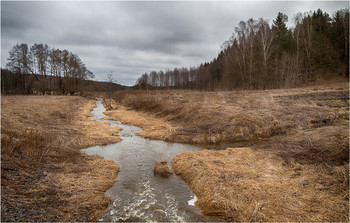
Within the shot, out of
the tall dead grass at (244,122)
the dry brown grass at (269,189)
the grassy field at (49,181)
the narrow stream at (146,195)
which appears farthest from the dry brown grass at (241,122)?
the grassy field at (49,181)

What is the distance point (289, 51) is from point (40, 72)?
66752mm

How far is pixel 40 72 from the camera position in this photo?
5681cm

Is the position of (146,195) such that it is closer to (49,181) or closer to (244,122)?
(49,181)

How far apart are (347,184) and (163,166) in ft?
19.6

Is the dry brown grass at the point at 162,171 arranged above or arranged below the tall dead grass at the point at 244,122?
below

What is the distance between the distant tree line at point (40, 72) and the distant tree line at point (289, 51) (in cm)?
4634

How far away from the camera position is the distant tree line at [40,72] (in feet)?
162

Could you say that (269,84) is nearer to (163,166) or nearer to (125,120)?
(125,120)

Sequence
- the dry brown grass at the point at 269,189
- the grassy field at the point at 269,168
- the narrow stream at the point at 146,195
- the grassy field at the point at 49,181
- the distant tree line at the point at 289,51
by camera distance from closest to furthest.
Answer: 1. the grassy field at the point at 49,181
2. the dry brown grass at the point at 269,189
3. the grassy field at the point at 269,168
4. the narrow stream at the point at 146,195
5. the distant tree line at the point at 289,51

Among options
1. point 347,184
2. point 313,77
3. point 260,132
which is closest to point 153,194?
point 347,184

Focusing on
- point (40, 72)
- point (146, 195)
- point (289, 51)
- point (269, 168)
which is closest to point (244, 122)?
point (269, 168)

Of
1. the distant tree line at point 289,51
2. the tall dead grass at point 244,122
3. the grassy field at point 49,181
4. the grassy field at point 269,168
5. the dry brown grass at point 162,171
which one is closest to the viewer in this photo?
the grassy field at point 49,181

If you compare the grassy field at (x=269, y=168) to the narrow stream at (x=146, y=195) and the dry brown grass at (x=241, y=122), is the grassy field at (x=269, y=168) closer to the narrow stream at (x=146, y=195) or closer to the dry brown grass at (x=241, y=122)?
the dry brown grass at (x=241, y=122)

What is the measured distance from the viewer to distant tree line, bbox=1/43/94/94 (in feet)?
162
